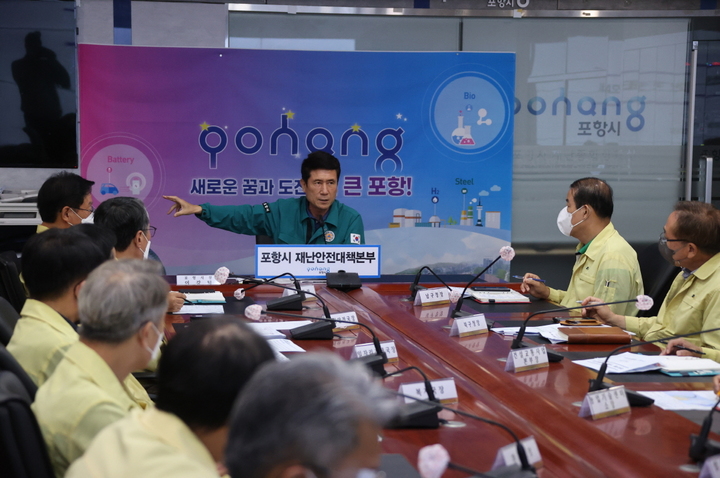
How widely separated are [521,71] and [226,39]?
2.23 meters

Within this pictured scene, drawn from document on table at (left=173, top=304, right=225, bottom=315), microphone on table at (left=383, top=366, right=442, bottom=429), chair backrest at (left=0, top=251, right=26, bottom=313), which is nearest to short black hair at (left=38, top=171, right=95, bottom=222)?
chair backrest at (left=0, top=251, right=26, bottom=313)

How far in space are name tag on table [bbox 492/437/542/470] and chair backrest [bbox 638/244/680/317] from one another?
7.25 ft

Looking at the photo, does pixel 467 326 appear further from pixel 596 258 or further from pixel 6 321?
pixel 6 321

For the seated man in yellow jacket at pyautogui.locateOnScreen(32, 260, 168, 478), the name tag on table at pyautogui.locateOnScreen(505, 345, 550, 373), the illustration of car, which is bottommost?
the name tag on table at pyautogui.locateOnScreen(505, 345, 550, 373)

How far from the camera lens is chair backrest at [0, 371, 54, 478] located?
1.22 m

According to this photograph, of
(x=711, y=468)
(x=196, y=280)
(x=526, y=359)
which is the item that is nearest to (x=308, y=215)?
(x=196, y=280)

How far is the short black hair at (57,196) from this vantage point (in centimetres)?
357

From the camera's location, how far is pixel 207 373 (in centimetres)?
113

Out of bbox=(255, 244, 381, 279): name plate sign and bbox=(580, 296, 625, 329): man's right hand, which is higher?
bbox=(255, 244, 381, 279): name plate sign

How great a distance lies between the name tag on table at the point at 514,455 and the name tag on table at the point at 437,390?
0.38m

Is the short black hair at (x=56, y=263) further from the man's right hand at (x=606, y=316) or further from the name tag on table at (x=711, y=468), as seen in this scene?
the man's right hand at (x=606, y=316)

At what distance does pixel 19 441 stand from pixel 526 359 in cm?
140

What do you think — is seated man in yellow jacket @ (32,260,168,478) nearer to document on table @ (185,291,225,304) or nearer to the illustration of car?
document on table @ (185,291,225,304)

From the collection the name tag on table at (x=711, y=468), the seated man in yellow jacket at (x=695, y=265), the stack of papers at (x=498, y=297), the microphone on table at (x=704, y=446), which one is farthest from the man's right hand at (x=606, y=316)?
the name tag on table at (x=711, y=468)
